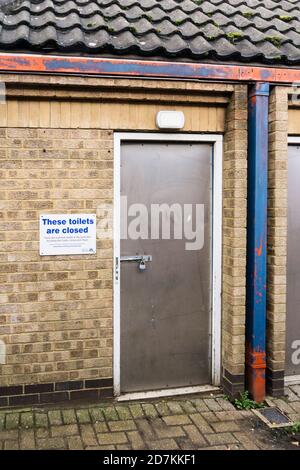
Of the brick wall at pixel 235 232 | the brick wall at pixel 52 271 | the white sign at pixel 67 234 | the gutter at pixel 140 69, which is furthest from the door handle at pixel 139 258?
the gutter at pixel 140 69

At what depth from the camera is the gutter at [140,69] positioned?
410 centimetres

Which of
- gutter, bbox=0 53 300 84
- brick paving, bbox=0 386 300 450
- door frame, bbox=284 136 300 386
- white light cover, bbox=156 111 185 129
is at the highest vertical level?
gutter, bbox=0 53 300 84

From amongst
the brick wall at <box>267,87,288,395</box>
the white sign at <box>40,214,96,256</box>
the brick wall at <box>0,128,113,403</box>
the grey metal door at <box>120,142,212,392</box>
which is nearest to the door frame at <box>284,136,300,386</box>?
the brick wall at <box>267,87,288,395</box>

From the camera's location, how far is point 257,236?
15.2 feet

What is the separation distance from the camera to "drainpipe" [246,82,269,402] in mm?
4602

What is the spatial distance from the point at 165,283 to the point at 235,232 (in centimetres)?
84

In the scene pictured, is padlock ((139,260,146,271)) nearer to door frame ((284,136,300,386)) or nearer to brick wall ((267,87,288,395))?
brick wall ((267,87,288,395))

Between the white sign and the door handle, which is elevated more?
the white sign

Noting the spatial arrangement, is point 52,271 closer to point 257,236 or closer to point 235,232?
point 235,232

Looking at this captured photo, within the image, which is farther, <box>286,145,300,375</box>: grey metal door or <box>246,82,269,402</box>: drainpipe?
<box>286,145,300,375</box>: grey metal door

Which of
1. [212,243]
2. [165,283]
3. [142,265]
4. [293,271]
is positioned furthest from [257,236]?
[142,265]

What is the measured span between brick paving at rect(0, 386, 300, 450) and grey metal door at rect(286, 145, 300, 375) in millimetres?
560

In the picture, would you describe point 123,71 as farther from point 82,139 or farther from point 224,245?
point 224,245

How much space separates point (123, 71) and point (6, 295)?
2.24 m
